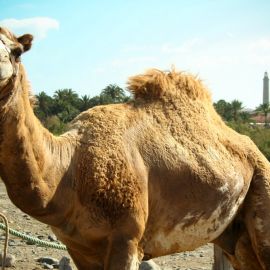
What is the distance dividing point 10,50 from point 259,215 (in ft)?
9.86

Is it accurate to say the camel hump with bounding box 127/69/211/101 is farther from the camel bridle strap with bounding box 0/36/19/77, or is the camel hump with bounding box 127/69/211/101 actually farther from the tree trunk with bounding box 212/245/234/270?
the tree trunk with bounding box 212/245/234/270

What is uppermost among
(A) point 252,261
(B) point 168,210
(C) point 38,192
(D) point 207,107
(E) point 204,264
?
(D) point 207,107

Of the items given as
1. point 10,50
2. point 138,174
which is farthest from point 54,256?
point 10,50

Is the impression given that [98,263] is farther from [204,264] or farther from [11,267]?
[204,264]

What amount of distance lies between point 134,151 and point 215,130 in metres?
1.15

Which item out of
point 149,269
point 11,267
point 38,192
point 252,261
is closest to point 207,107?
point 252,261

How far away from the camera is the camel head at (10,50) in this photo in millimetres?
3361

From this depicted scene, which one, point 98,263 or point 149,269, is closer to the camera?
point 98,263

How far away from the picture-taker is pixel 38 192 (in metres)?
3.84

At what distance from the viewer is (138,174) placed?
434cm

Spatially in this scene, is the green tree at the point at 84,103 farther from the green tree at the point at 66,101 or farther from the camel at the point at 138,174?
the camel at the point at 138,174

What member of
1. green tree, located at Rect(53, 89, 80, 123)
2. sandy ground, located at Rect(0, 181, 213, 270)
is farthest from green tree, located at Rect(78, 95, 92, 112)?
sandy ground, located at Rect(0, 181, 213, 270)

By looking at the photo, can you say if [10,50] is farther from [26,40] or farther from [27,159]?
[27,159]

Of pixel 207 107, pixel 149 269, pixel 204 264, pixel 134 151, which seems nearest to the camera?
pixel 134 151
